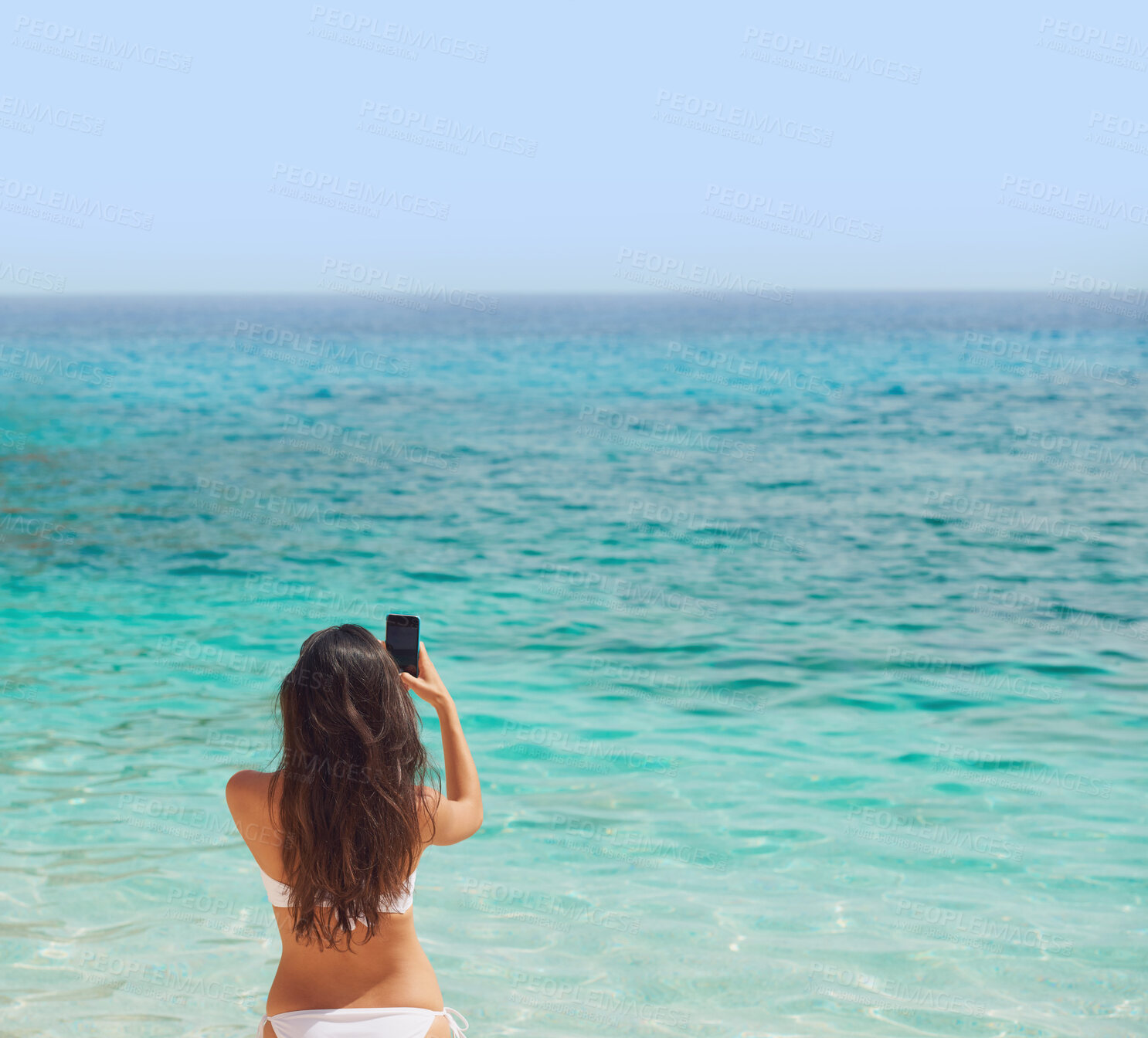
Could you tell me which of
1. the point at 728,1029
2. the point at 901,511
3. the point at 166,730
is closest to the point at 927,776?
the point at 728,1029

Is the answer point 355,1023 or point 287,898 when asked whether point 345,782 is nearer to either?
point 287,898

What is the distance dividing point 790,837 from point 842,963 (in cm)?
148

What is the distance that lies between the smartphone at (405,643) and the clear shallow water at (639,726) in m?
2.80

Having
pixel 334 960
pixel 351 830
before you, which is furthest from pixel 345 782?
pixel 334 960

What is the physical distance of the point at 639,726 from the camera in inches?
361

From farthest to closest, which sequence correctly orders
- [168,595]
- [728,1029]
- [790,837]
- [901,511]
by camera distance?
[901,511], [168,595], [790,837], [728,1029]

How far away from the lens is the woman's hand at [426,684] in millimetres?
3068

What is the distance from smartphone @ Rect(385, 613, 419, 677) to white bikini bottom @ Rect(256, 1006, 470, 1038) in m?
0.90

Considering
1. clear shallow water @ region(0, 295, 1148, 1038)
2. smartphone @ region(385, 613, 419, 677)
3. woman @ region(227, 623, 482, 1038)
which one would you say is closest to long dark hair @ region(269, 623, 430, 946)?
woman @ region(227, 623, 482, 1038)

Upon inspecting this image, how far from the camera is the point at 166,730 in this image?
8.81 m

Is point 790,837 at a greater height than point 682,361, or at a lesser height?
lesser

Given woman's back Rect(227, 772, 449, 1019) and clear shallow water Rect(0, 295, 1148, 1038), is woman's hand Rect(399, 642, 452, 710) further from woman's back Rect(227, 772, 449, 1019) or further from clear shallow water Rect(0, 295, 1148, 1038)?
clear shallow water Rect(0, 295, 1148, 1038)

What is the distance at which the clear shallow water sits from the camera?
18.1ft

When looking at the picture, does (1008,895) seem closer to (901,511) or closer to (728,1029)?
(728,1029)
